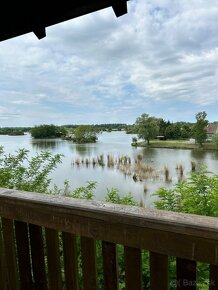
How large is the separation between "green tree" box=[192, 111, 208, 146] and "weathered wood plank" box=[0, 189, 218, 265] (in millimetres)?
36243

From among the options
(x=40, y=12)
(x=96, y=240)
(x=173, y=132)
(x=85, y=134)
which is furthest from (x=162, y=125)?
(x=96, y=240)

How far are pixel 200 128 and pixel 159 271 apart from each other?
3841 cm

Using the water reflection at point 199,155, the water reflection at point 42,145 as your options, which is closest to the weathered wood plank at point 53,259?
the water reflection at point 42,145

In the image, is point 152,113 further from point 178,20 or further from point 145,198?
point 178,20

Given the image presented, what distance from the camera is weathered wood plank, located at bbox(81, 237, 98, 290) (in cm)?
86

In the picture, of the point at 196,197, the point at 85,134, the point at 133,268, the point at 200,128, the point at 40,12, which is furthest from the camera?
the point at 85,134

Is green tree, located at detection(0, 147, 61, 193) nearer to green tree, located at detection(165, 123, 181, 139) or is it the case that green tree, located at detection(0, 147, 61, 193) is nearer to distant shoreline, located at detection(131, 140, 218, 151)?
distant shoreline, located at detection(131, 140, 218, 151)

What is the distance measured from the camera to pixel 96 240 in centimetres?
94

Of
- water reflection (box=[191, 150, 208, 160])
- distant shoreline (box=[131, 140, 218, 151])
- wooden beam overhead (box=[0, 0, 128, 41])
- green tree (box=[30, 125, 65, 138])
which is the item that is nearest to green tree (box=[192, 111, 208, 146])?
distant shoreline (box=[131, 140, 218, 151])

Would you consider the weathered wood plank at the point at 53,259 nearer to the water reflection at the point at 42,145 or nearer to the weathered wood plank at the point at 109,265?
the weathered wood plank at the point at 109,265

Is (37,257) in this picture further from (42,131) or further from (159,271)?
(42,131)

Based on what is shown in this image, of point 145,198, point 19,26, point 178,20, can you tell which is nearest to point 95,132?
point 145,198

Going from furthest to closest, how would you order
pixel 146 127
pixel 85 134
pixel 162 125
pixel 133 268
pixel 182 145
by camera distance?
pixel 162 125, pixel 85 134, pixel 146 127, pixel 182 145, pixel 133 268

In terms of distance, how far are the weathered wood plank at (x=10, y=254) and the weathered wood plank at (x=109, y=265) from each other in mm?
463
